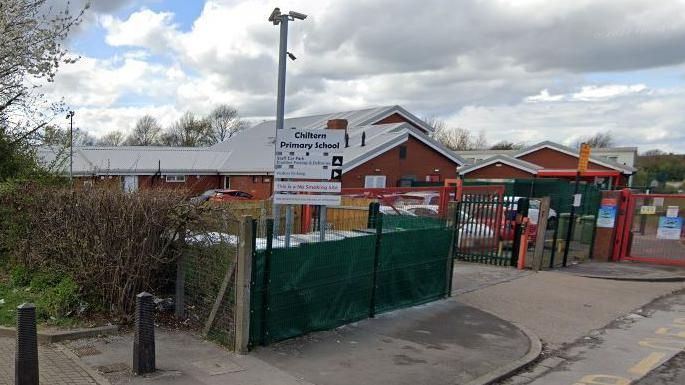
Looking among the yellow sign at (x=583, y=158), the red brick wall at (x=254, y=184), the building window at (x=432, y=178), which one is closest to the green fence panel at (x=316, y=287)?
the yellow sign at (x=583, y=158)

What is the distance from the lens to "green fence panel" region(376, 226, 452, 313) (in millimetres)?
7719

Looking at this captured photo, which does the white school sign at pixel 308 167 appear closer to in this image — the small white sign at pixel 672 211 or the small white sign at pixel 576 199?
the small white sign at pixel 576 199

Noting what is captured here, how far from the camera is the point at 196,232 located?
21.7 ft

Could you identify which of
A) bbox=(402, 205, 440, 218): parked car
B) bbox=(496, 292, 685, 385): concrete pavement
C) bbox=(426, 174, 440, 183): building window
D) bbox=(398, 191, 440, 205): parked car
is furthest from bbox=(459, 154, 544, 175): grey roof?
bbox=(496, 292, 685, 385): concrete pavement

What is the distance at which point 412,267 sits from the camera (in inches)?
326

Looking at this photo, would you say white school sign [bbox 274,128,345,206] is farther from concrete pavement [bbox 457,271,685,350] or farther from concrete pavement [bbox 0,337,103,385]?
concrete pavement [bbox 457,271,685,350]

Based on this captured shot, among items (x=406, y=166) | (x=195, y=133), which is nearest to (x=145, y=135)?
(x=195, y=133)

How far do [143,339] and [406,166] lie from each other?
29650mm

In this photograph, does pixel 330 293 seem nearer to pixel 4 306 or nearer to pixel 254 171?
pixel 4 306

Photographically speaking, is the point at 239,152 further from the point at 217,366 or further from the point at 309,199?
the point at 217,366

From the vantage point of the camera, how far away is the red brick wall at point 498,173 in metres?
39.0

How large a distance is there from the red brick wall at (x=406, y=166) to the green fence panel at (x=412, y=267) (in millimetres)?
21903

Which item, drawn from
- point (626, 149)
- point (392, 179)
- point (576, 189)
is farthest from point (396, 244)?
point (626, 149)

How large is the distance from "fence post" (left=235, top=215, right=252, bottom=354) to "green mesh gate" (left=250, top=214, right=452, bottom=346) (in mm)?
77
